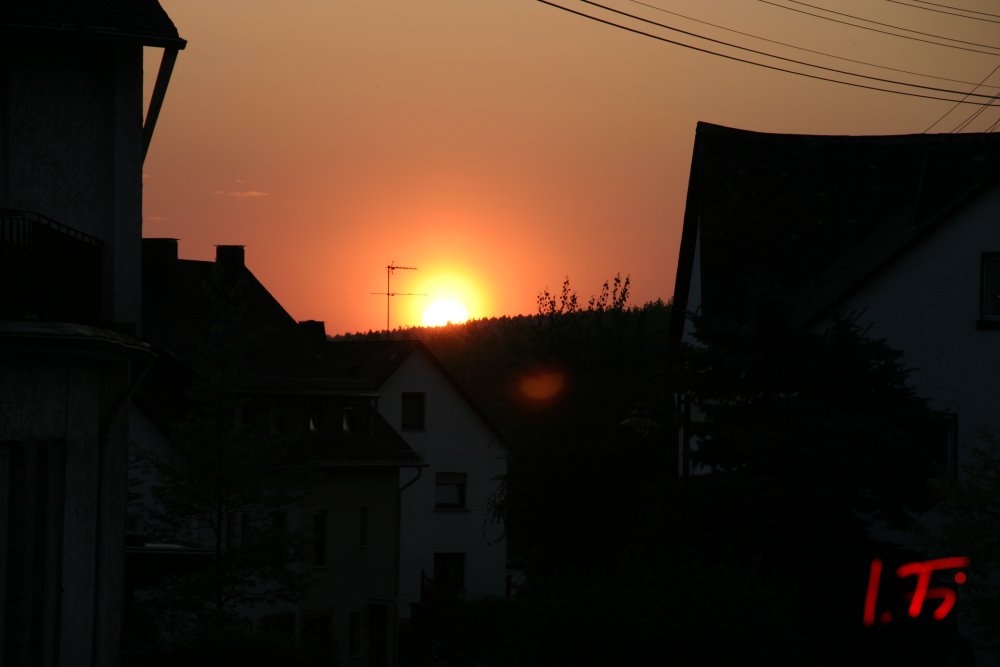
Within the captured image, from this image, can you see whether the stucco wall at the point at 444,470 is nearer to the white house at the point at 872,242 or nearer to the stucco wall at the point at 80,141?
the white house at the point at 872,242

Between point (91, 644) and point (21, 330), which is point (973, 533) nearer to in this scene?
point (91, 644)

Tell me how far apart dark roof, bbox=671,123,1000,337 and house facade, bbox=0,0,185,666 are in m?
17.2

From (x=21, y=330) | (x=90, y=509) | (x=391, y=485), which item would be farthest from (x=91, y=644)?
(x=391, y=485)

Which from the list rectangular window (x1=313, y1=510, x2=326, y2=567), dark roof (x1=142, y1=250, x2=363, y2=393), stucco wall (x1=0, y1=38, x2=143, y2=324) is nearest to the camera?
stucco wall (x1=0, y1=38, x2=143, y2=324)

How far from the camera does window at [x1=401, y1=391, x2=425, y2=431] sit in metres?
58.0

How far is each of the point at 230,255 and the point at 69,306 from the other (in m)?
32.6

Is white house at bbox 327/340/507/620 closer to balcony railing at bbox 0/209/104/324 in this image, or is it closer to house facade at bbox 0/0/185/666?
house facade at bbox 0/0/185/666

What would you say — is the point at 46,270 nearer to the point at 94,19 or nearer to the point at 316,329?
the point at 94,19

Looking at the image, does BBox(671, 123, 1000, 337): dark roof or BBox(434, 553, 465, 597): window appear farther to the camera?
BBox(434, 553, 465, 597): window

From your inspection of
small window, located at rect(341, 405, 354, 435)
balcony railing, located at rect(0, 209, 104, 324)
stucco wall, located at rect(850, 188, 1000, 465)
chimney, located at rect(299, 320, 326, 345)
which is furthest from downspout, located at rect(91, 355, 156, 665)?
chimney, located at rect(299, 320, 326, 345)

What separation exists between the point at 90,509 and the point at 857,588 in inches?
485

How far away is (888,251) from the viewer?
89.1 feet

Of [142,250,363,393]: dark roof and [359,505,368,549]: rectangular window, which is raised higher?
[142,250,363,393]: dark roof

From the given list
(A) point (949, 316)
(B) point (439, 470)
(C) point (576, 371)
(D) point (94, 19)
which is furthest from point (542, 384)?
(D) point (94, 19)
